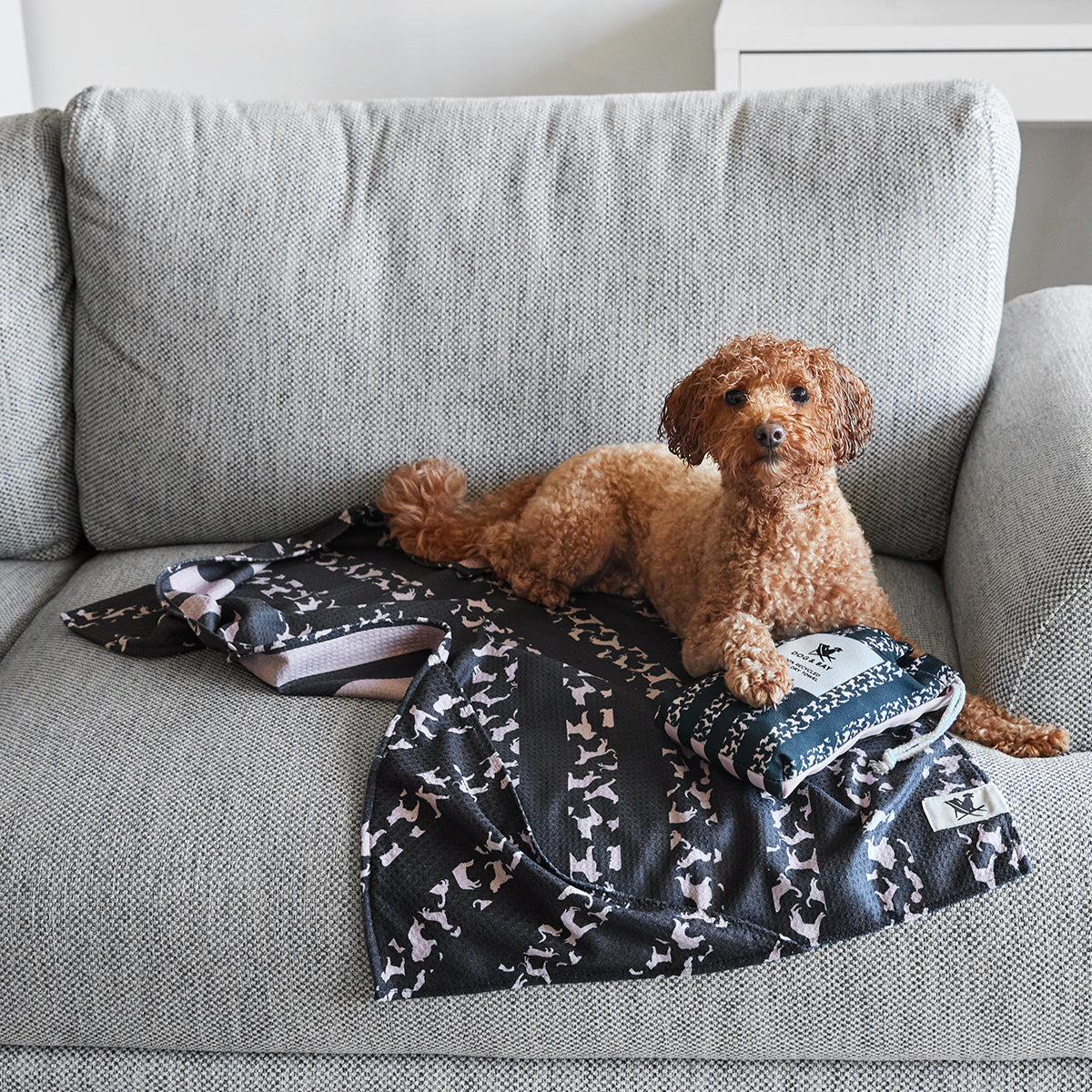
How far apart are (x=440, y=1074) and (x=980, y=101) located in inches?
55.3

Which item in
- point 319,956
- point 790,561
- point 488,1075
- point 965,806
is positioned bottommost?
point 488,1075

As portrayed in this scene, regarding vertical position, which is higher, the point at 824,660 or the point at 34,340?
the point at 34,340

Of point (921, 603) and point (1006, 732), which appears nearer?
point (1006, 732)

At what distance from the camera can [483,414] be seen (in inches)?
60.2

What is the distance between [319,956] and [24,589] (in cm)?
85

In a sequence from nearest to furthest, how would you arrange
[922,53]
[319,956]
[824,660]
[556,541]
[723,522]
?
[319,956]
[824,660]
[723,522]
[556,541]
[922,53]

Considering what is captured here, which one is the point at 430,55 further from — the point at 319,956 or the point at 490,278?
the point at 319,956

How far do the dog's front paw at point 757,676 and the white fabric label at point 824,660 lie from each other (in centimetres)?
2

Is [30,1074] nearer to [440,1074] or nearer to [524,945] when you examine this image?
[440,1074]

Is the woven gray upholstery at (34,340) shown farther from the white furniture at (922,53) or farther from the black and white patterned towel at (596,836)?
the white furniture at (922,53)

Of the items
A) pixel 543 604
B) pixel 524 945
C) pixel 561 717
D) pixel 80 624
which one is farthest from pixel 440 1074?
pixel 80 624

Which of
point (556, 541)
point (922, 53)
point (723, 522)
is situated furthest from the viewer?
point (922, 53)

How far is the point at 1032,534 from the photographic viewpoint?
3.92ft

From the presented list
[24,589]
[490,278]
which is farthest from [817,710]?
[24,589]
